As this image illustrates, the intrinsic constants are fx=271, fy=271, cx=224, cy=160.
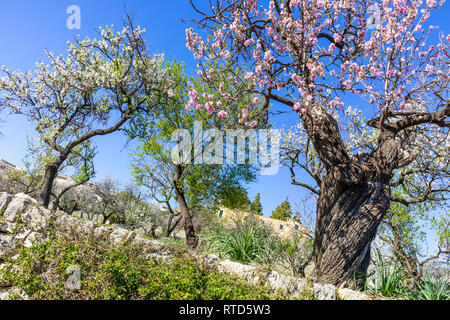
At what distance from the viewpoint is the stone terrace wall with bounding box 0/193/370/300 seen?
176 inches

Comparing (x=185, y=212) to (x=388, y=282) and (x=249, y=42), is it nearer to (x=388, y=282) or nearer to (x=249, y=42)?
(x=249, y=42)

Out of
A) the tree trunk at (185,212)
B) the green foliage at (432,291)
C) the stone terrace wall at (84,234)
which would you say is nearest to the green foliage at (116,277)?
the stone terrace wall at (84,234)

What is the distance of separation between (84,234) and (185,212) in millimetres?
5387

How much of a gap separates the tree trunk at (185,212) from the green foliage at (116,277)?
16.4ft

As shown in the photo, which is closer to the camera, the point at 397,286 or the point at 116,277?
the point at 116,277

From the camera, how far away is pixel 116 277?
13.4 ft

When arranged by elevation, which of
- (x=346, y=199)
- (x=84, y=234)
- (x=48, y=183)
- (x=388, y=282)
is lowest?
(x=388, y=282)

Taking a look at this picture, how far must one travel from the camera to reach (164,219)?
24.3m

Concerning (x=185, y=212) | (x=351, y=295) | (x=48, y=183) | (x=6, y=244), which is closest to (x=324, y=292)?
(x=351, y=295)

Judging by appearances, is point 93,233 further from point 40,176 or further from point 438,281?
point 40,176

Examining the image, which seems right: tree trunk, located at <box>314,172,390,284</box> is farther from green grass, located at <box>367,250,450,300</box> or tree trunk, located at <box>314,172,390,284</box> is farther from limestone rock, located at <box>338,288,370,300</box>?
limestone rock, located at <box>338,288,370,300</box>
